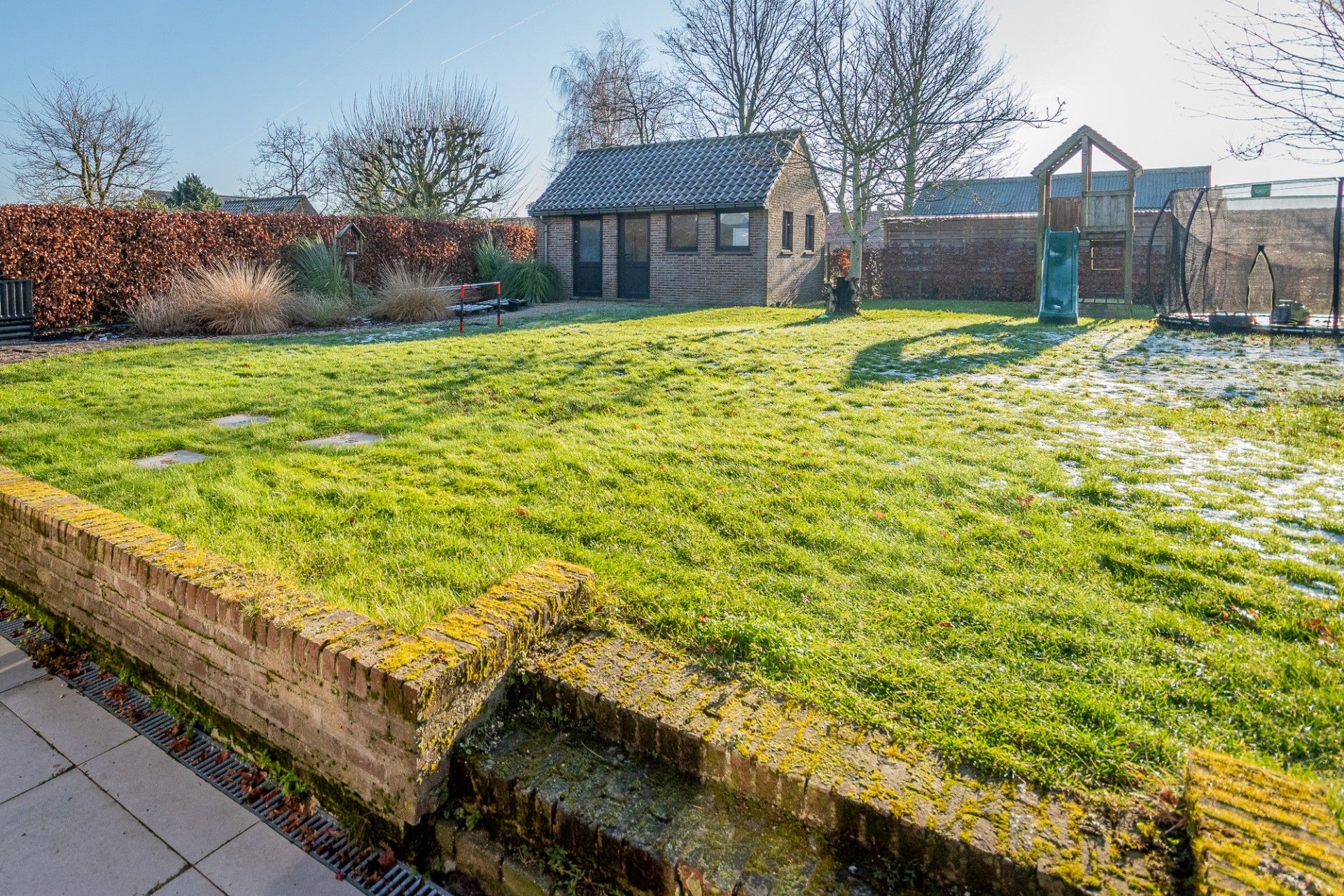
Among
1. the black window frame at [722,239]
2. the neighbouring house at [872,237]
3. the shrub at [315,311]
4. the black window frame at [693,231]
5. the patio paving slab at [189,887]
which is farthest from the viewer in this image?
the neighbouring house at [872,237]

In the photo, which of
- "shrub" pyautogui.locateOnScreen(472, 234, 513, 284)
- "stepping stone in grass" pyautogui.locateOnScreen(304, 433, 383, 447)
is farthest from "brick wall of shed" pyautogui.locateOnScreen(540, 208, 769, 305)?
"stepping stone in grass" pyautogui.locateOnScreen(304, 433, 383, 447)

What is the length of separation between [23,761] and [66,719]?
0.27m

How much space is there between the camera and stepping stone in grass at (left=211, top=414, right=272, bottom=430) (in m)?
6.29

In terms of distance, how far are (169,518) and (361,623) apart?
2096mm

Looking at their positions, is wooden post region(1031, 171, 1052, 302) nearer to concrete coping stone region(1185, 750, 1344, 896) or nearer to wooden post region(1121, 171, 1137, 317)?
wooden post region(1121, 171, 1137, 317)

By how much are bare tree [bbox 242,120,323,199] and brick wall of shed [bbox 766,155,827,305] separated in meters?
26.2

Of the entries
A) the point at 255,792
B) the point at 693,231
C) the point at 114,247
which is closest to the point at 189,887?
the point at 255,792

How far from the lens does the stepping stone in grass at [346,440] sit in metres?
5.71

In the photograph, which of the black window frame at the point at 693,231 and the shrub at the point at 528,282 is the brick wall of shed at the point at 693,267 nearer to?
the black window frame at the point at 693,231

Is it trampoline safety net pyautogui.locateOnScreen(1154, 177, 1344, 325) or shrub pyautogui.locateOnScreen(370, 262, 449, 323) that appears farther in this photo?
shrub pyautogui.locateOnScreen(370, 262, 449, 323)

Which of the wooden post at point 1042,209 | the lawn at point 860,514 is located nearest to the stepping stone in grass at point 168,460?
the lawn at point 860,514

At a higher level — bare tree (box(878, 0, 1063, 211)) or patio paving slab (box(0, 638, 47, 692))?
bare tree (box(878, 0, 1063, 211))

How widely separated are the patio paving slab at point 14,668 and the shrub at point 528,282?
16.6 metres

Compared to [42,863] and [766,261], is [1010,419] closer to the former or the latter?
[42,863]
